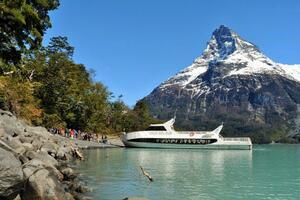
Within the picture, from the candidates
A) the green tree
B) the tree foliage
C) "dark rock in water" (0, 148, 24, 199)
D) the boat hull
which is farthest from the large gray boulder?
the boat hull

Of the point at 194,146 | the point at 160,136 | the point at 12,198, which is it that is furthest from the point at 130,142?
the point at 12,198

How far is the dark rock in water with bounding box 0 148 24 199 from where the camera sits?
50.4 feet

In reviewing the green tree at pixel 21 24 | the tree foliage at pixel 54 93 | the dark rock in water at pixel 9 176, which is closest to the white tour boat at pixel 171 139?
the tree foliage at pixel 54 93

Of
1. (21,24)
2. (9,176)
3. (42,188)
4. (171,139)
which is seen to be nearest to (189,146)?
(171,139)

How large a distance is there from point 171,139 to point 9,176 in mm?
68188

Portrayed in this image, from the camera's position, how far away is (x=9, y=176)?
15.6 metres

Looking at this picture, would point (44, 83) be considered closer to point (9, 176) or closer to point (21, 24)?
point (21, 24)

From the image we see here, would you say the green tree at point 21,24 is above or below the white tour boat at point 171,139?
above

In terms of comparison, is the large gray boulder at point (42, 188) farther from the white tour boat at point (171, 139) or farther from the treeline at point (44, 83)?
the white tour boat at point (171, 139)

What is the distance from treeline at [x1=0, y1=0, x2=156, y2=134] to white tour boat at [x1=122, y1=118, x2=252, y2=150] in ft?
43.2

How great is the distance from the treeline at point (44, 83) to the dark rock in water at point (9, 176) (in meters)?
12.1

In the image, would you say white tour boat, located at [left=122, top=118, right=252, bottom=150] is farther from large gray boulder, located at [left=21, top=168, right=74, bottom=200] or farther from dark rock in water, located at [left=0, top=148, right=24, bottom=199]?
dark rock in water, located at [left=0, top=148, right=24, bottom=199]

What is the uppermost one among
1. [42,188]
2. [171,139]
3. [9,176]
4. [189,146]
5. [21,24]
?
[21,24]

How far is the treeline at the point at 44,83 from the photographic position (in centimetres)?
2838
